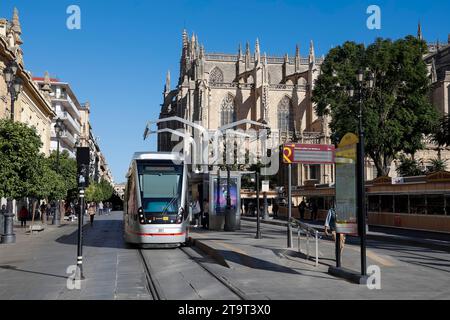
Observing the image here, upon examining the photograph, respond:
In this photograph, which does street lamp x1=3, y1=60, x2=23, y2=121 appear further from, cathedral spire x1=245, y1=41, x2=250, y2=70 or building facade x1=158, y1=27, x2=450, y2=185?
cathedral spire x1=245, y1=41, x2=250, y2=70

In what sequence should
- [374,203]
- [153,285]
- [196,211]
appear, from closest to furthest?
[153,285] < [196,211] < [374,203]

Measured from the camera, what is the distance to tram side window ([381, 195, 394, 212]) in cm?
3152

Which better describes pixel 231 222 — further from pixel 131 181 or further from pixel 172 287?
pixel 172 287

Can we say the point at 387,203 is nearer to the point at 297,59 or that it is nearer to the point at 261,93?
the point at 261,93

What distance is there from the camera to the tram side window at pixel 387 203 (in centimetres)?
3152

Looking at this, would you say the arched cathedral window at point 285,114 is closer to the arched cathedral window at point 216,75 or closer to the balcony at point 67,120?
the arched cathedral window at point 216,75

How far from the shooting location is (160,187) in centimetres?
1802

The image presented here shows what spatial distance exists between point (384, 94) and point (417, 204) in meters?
10.4

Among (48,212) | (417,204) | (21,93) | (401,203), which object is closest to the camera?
(417,204)

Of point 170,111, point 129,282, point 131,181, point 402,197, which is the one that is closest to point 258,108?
point 170,111

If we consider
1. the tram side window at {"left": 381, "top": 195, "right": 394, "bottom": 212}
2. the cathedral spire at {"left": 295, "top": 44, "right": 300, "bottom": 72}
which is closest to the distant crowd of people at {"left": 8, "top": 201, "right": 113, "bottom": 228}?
the tram side window at {"left": 381, "top": 195, "right": 394, "bottom": 212}

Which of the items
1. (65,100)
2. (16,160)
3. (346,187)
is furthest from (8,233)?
(65,100)

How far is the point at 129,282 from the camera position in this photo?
35.8ft

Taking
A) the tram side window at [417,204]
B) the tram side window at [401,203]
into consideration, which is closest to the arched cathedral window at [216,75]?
the tram side window at [401,203]
